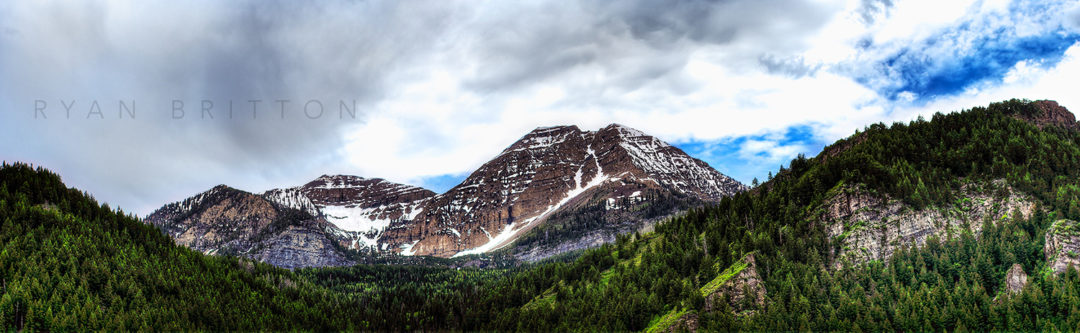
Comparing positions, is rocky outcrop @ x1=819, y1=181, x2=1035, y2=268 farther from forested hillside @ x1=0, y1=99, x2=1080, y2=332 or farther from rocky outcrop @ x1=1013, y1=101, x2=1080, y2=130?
rocky outcrop @ x1=1013, y1=101, x2=1080, y2=130

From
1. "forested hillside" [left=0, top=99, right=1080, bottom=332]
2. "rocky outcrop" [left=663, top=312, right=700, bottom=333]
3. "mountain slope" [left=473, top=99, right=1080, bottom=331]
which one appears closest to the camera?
"mountain slope" [left=473, top=99, right=1080, bottom=331]

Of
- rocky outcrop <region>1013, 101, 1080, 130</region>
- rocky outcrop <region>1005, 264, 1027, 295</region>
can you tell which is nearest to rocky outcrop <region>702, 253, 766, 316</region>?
rocky outcrop <region>1005, 264, 1027, 295</region>

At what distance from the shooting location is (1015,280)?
338 feet

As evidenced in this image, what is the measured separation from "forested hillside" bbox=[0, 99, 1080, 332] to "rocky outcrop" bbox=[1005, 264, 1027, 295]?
27 centimetres

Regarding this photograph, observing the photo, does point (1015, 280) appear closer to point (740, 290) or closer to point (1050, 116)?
point (740, 290)

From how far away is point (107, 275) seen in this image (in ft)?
459

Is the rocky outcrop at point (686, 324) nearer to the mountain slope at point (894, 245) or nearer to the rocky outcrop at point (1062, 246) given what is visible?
the mountain slope at point (894, 245)

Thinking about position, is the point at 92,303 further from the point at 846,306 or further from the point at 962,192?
the point at 962,192

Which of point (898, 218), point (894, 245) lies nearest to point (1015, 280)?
point (894, 245)

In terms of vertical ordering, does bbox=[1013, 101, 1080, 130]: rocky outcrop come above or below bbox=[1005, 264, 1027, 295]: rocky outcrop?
above

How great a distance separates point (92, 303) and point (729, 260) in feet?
458

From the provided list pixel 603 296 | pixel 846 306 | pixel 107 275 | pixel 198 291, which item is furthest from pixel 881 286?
pixel 107 275

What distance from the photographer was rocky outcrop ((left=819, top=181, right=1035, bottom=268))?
118188mm

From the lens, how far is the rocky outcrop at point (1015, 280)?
4028 inches
